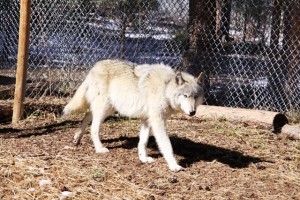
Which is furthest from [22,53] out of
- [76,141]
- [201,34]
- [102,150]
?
[201,34]

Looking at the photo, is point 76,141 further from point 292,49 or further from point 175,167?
point 292,49

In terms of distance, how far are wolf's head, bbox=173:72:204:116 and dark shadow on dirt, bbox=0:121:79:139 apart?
82.0 inches

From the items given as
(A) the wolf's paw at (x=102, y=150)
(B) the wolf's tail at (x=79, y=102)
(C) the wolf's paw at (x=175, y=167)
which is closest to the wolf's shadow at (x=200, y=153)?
(C) the wolf's paw at (x=175, y=167)

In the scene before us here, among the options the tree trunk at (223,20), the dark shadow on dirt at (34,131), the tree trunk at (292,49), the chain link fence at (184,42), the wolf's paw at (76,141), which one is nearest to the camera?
the wolf's paw at (76,141)

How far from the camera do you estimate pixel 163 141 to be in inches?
193

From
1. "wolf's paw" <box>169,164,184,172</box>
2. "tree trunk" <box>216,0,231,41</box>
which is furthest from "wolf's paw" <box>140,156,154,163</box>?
"tree trunk" <box>216,0,231,41</box>

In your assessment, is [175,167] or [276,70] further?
[276,70]

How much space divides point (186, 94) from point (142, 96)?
53 cm

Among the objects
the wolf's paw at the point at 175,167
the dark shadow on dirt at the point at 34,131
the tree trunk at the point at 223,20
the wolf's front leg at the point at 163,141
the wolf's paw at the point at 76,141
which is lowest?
the dark shadow on dirt at the point at 34,131

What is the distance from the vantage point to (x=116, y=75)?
5418 millimetres

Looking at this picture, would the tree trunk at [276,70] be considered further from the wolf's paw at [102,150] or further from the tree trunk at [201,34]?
the wolf's paw at [102,150]

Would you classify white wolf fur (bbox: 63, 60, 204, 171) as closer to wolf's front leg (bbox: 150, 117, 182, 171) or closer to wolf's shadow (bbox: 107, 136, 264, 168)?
wolf's front leg (bbox: 150, 117, 182, 171)

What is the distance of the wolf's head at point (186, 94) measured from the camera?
15.7 ft

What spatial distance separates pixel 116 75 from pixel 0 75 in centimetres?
475
